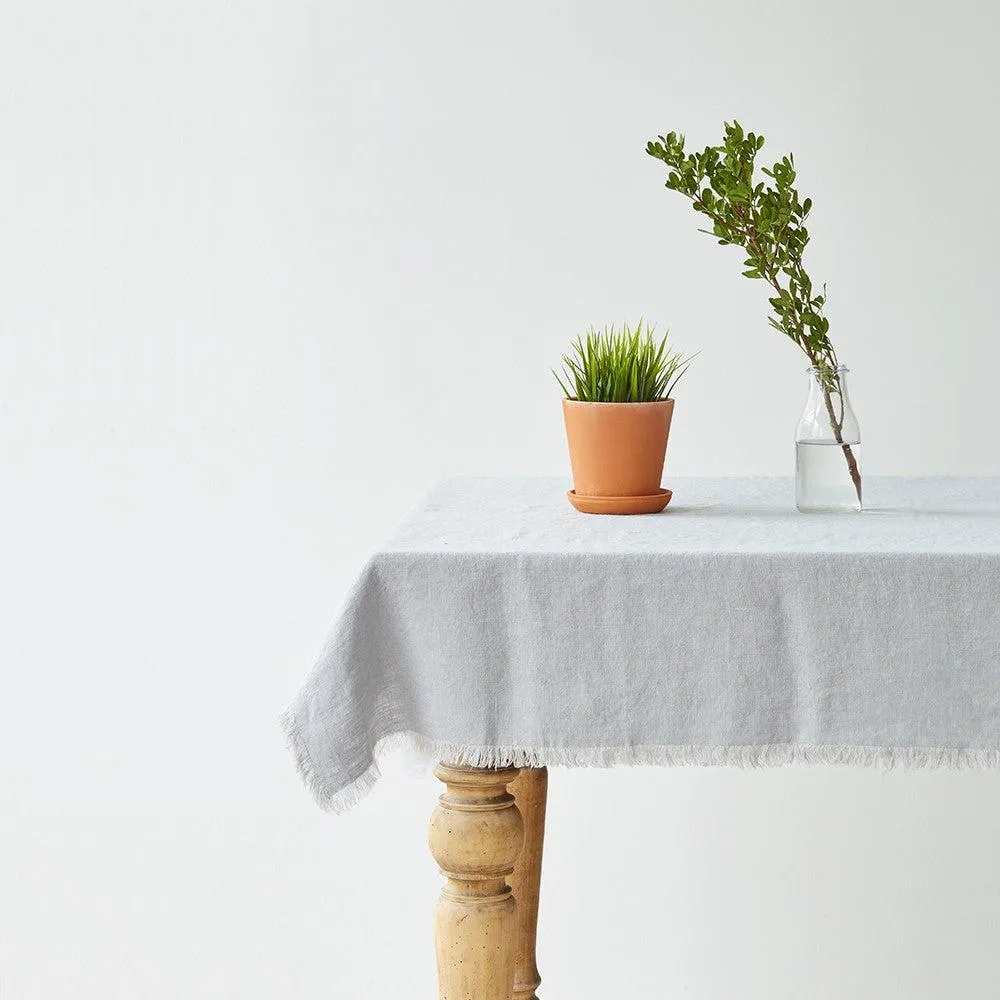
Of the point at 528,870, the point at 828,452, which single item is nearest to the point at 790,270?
the point at 828,452

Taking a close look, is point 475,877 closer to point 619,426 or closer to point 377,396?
point 619,426

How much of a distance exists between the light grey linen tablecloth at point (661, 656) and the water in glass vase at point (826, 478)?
15 centimetres

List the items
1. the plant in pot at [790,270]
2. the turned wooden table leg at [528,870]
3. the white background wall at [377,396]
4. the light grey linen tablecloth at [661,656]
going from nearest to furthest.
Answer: the light grey linen tablecloth at [661,656] → the plant in pot at [790,270] → the turned wooden table leg at [528,870] → the white background wall at [377,396]

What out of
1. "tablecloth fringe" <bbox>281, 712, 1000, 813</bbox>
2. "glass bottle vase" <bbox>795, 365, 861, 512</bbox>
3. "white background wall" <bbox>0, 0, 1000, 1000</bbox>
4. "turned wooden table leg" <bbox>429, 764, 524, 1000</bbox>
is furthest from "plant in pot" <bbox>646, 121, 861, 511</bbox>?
"white background wall" <bbox>0, 0, 1000, 1000</bbox>

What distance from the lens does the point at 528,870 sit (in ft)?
5.42

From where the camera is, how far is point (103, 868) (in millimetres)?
2314

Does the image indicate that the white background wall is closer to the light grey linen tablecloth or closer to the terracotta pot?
the terracotta pot

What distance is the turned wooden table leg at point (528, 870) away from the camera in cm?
161

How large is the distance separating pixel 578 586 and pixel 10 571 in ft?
4.65

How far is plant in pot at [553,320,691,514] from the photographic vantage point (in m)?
1.32

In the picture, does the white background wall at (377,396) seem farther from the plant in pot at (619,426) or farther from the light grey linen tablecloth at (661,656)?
the light grey linen tablecloth at (661,656)

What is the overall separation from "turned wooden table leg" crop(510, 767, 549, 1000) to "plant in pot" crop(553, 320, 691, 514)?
385 millimetres

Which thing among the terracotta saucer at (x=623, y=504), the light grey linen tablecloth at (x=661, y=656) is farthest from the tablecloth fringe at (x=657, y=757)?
the terracotta saucer at (x=623, y=504)

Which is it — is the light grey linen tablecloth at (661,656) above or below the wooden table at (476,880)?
above
